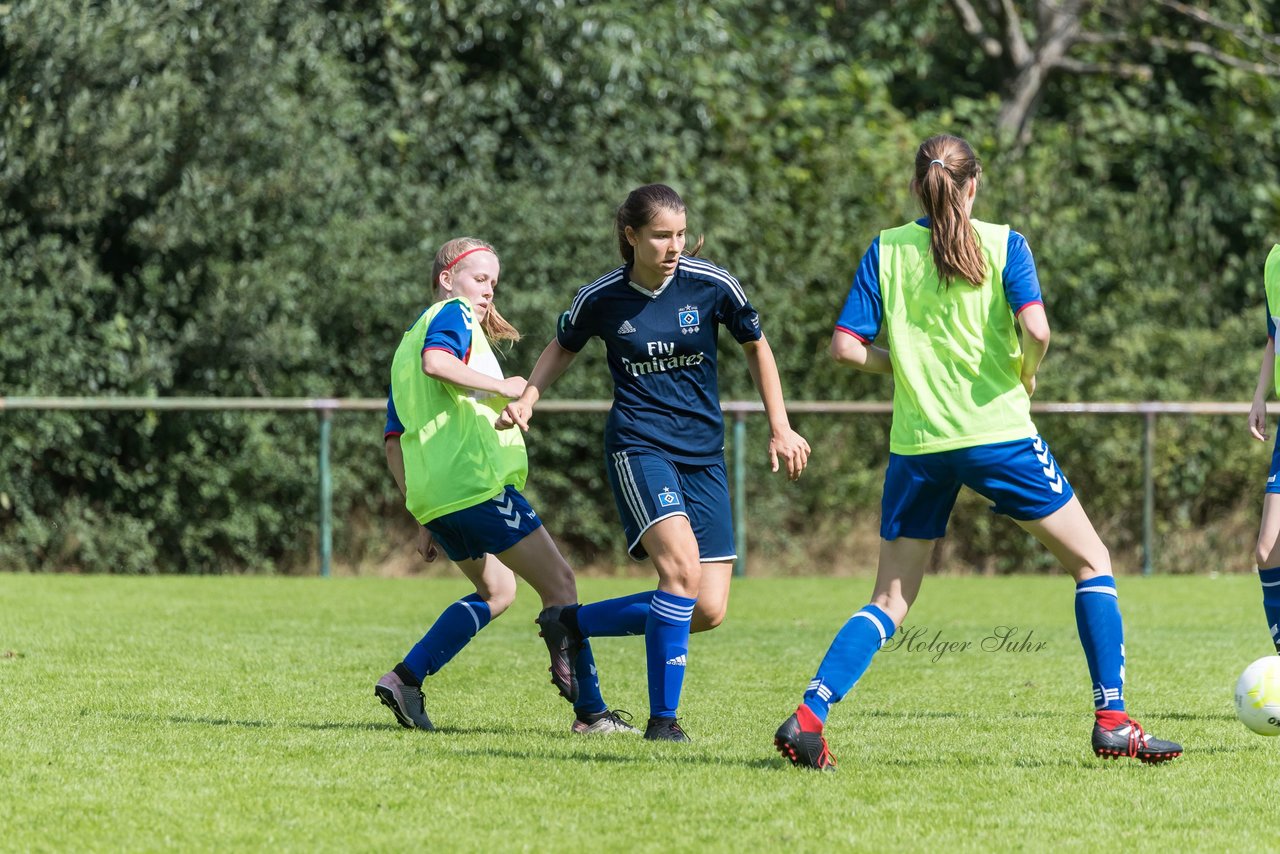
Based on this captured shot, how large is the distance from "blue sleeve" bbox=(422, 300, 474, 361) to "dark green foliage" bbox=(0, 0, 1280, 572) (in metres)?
7.93

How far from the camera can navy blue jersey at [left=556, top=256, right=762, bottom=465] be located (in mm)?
5262

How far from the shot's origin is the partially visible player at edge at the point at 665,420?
5172 millimetres

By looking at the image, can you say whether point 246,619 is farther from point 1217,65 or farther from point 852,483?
point 1217,65

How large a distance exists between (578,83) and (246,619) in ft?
25.1

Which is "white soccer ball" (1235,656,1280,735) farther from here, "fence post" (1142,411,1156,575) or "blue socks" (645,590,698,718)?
"fence post" (1142,411,1156,575)

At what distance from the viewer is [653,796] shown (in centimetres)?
432

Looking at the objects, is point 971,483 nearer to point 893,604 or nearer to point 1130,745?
point 893,604

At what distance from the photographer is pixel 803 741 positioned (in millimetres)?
4578

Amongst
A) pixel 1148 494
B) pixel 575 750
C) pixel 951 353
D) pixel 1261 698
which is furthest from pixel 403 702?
pixel 1148 494

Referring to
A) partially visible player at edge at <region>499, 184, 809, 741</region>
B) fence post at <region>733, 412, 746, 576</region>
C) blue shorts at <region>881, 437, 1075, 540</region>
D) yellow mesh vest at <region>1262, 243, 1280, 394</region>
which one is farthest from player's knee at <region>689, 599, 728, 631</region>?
fence post at <region>733, 412, 746, 576</region>

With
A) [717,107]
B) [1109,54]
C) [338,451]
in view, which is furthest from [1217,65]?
[338,451]

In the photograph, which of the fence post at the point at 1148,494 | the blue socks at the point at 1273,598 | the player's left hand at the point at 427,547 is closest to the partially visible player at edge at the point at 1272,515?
the blue socks at the point at 1273,598

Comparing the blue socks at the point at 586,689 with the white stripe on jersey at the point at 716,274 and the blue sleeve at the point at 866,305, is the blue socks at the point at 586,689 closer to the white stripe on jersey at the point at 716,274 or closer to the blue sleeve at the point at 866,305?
the white stripe on jersey at the point at 716,274

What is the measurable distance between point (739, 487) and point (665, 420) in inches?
309
